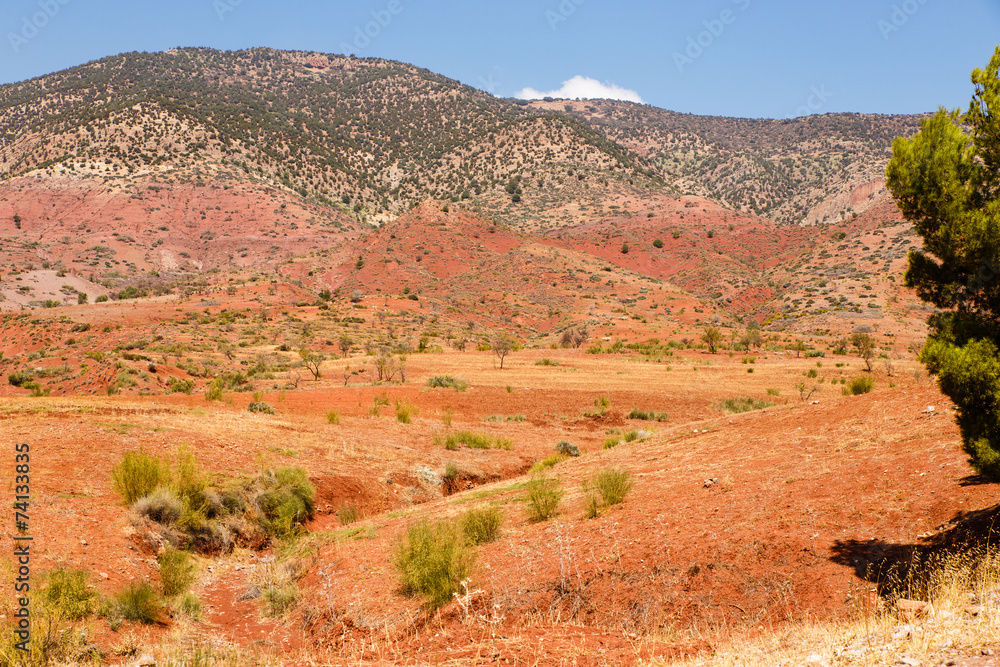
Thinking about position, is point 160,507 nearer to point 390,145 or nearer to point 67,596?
point 67,596

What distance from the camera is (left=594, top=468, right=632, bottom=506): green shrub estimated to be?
10.8 metres

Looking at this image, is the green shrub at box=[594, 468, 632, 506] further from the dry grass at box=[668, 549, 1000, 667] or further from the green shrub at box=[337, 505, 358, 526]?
the green shrub at box=[337, 505, 358, 526]

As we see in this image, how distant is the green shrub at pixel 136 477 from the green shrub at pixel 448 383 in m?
17.6

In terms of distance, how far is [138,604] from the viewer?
7.79 m

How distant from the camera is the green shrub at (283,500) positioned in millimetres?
12203

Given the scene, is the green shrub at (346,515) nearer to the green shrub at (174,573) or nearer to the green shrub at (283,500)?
the green shrub at (283,500)

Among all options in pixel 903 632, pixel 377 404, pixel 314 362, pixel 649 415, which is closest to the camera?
pixel 903 632

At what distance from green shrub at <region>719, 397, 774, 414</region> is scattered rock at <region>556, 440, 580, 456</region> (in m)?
8.80

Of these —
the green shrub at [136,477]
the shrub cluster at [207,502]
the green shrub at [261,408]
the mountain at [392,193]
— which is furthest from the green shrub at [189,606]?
the mountain at [392,193]

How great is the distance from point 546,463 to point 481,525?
7.13 meters

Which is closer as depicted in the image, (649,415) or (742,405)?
(649,415)

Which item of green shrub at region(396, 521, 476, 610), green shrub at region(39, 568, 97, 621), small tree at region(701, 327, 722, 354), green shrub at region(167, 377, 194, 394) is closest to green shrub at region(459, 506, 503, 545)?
green shrub at region(396, 521, 476, 610)

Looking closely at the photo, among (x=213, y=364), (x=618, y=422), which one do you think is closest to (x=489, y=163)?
(x=213, y=364)

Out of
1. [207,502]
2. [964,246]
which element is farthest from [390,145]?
[964,246]
